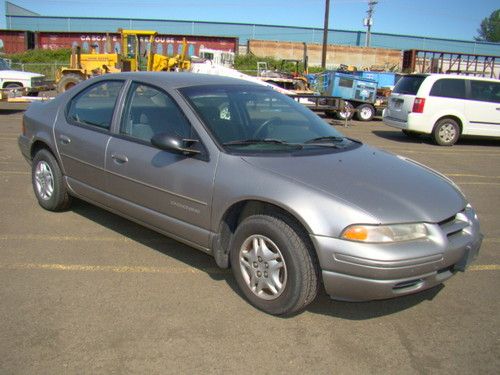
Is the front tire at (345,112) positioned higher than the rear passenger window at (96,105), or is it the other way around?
the rear passenger window at (96,105)

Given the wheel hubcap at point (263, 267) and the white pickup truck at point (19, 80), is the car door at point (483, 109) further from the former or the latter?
the white pickup truck at point (19, 80)

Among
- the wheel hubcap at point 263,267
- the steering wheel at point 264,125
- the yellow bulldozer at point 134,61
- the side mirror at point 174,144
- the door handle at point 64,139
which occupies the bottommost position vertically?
the wheel hubcap at point 263,267

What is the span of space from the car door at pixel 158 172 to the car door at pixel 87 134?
7.7 inches

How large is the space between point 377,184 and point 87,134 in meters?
2.70

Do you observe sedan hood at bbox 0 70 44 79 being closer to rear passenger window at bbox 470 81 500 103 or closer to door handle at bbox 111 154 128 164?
rear passenger window at bbox 470 81 500 103

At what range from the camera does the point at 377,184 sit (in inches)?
131

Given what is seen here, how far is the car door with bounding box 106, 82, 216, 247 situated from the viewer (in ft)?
11.9

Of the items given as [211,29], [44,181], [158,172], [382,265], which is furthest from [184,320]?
[211,29]

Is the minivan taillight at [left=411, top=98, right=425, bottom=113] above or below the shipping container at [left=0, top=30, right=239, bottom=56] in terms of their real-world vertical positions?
below

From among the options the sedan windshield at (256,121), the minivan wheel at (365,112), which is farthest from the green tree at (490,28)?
the sedan windshield at (256,121)

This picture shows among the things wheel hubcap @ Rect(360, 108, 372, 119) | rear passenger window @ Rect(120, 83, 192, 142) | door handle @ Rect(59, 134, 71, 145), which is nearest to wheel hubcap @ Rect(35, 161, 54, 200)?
door handle @ Rect(59, 134, 71, 145)

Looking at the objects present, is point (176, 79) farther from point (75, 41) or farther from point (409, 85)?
point (75, 41)

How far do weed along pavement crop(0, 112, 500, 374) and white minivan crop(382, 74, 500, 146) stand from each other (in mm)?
8043

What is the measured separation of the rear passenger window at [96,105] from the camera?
450 cm
